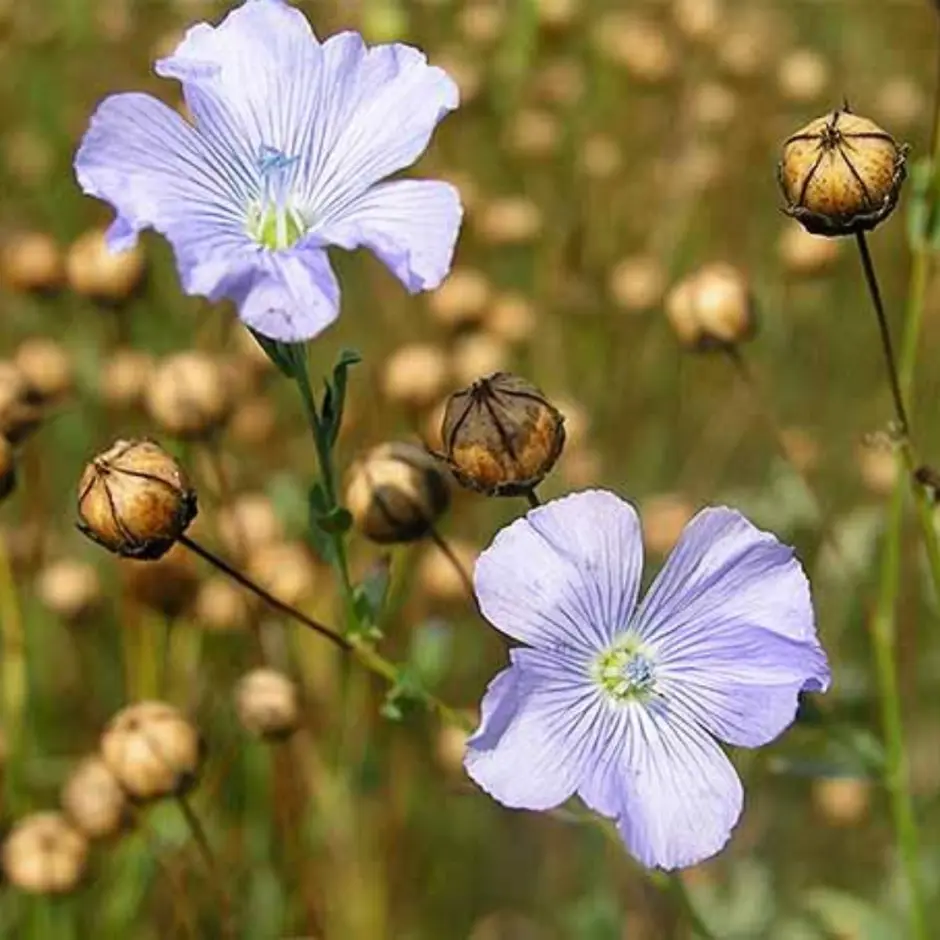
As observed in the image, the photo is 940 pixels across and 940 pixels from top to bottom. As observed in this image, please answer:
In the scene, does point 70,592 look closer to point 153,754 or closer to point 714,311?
point 153,754

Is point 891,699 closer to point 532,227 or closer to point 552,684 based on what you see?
point 552,684

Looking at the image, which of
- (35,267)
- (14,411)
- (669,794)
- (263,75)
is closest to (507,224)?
(35,267)

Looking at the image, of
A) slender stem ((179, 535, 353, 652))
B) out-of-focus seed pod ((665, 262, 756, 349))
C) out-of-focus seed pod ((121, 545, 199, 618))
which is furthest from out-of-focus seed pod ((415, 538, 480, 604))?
slender stem ((179, 535, 353, 652))

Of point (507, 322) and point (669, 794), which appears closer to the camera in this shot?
point (669, 794)

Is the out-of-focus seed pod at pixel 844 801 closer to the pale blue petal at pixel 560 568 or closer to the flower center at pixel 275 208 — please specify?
the pale blue petal at pixel 560 568

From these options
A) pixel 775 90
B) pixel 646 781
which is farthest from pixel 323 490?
pixel 775 90

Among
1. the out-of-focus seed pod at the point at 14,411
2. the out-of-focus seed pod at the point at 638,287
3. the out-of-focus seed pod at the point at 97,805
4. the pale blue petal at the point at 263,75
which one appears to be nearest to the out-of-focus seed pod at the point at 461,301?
the out-of-focus seed pod at the point at 638,287
